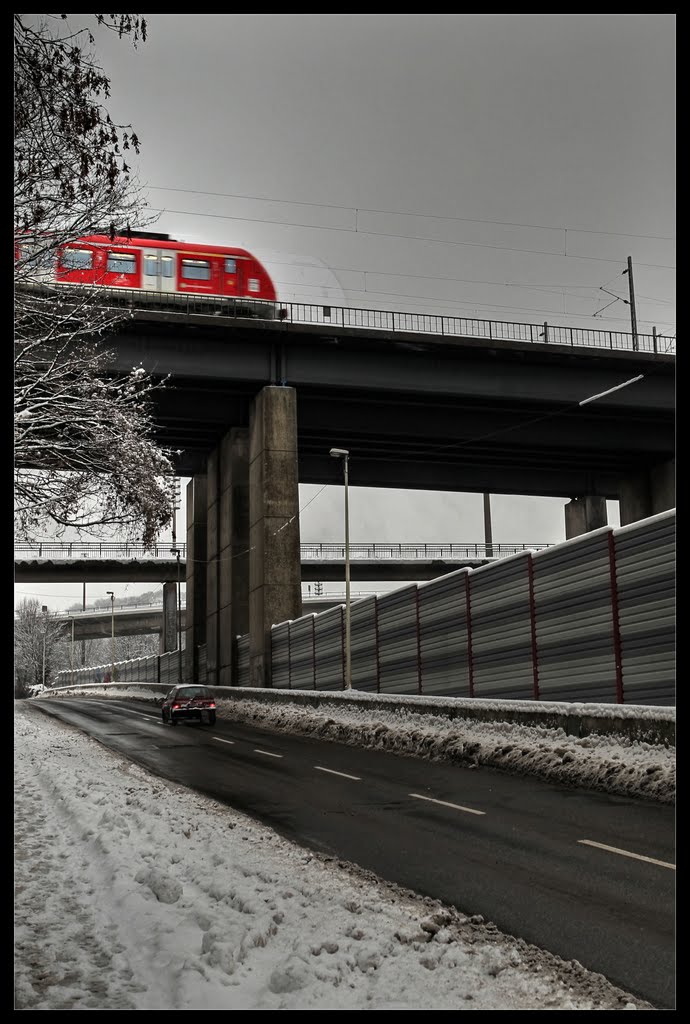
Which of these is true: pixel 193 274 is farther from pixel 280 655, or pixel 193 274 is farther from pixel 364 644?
pixel 364 644

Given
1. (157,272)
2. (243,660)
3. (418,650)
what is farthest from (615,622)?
(243,660)

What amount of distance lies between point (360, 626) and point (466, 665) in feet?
30.5

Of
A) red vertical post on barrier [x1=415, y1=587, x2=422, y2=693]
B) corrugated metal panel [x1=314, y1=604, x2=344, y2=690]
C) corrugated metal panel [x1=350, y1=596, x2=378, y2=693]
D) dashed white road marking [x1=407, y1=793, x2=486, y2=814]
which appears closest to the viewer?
dashed white road marking [x1=407, y1=793, x2=486, y2=814]

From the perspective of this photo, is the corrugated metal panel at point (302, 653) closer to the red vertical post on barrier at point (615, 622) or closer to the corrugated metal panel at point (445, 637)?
the corrugated metal panel at point (445, 637)

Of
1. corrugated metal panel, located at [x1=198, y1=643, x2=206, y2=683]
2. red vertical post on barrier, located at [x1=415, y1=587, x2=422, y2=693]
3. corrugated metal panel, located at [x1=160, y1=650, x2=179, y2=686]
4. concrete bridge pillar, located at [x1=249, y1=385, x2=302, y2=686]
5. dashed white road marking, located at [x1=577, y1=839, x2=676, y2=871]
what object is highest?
concrete bridge pillar, located at [x1=249, y1=385, x2=302, y2=686]

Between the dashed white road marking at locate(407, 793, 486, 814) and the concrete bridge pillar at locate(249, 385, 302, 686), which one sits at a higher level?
the concrete bridge pillar at locate(249, 385, 302, 686)

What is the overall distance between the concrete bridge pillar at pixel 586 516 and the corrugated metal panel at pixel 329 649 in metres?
30.5

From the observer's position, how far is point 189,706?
116 ft

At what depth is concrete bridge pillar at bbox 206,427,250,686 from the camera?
168ft

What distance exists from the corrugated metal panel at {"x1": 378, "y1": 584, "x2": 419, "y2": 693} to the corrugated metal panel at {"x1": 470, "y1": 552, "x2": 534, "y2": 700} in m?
4.57

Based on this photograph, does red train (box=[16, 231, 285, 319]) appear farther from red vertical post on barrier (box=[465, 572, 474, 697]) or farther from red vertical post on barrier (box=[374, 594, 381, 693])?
red vertical post on barrier (box=[465, 572, 474, 697])

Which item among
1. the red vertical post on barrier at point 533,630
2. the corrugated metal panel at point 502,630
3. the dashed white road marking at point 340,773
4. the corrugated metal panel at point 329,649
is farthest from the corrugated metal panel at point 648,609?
the corrugated metal panel at point 329,649

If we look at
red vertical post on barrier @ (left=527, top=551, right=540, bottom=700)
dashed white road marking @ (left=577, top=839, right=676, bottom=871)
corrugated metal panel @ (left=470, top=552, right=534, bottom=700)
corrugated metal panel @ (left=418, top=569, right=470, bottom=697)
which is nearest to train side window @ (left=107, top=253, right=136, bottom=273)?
corrugated metal panel @ (left=418, top=569, right=470, bottom=697)

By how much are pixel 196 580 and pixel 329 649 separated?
28076 millimetres
